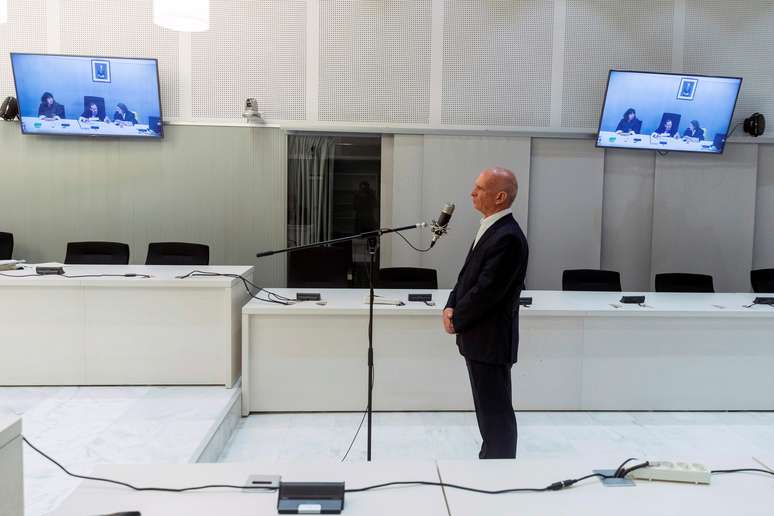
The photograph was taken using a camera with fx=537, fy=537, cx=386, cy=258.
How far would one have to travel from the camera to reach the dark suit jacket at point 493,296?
2443 mm

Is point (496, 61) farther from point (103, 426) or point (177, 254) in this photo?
point (103, 426)

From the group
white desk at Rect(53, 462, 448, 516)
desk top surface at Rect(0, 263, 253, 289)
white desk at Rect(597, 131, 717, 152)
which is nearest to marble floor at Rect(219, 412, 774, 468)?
desk top surface at Rect(0, 263, 253, 289)

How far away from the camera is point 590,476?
135 centimetres

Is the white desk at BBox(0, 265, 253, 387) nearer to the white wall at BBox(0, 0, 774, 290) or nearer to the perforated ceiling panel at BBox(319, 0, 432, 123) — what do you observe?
the white wall at BBox(0, 0, 774, 290)

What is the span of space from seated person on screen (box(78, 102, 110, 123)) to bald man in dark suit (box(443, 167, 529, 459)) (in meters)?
4.39

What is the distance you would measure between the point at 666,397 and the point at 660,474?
2622mm

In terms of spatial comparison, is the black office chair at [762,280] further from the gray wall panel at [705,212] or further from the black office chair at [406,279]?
the black office chair at [406,279]

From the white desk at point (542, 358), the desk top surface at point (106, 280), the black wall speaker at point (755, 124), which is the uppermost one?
the black wall speaker at point (755, 124)

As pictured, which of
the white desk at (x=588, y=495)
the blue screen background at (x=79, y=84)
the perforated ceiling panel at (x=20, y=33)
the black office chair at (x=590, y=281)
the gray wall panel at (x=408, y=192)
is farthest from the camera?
the gray wall panel at (x=408, y=192)

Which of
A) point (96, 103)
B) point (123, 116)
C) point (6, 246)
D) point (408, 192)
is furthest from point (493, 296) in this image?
point (6, 246)

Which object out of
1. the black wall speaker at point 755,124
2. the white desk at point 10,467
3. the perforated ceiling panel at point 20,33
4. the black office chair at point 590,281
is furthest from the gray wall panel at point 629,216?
the perforated ceiling panel at point 20,33

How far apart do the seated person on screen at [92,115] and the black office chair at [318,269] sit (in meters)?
2.54

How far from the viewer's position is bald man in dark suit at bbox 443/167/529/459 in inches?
96.5

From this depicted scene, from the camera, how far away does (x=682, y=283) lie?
473 cm
